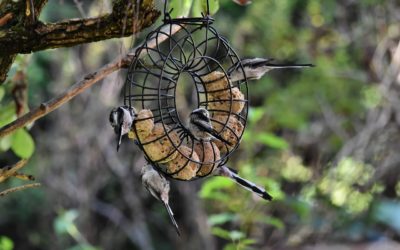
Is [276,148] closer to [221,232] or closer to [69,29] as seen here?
[221,232]

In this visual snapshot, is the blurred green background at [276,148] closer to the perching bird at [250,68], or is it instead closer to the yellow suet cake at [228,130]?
the perching bird at [250,68]

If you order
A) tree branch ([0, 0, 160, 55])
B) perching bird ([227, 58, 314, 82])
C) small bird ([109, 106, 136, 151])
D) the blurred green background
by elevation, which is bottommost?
the blurred green background

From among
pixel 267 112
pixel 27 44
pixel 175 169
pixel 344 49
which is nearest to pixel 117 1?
pixel 27 44

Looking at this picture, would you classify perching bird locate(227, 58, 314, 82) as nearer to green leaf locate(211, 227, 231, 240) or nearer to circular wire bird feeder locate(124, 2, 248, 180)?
circular wire bird feeder locate(124, 2, 248, 180)

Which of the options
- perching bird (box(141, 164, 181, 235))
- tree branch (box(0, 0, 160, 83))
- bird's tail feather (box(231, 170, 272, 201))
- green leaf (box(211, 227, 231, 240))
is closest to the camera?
tree branch (box(0, 0, 160, 83))

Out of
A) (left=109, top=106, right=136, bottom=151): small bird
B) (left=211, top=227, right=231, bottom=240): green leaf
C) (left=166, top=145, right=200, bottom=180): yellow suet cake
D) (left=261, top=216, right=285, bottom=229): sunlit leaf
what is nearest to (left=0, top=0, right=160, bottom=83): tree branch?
(left=109, top=106, right=136, bottom=151): small bird

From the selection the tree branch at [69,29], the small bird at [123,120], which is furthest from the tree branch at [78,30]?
the small bird at [123,120]
